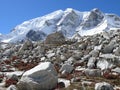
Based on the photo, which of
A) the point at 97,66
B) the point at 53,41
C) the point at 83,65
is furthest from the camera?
the point at 53,41

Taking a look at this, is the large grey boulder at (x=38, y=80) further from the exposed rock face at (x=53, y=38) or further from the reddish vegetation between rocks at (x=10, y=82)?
the exposed rock face at (x=53, y=38)

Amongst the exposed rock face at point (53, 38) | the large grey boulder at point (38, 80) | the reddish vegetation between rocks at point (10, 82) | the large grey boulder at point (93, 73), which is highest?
the exposed rock face at point (53, 38)

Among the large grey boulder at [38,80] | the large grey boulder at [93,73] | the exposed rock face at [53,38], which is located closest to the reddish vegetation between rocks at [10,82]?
the large grey boulder at [38,80]

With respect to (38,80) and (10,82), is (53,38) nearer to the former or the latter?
(10,82)

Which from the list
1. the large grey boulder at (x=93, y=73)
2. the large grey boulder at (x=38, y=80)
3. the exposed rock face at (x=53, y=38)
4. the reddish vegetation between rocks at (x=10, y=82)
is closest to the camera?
the large grey boulder at (x=38, y=80)

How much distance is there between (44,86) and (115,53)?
48.2ft

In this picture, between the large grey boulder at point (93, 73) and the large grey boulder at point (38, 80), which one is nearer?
the large grey boulder at point (38, 80)

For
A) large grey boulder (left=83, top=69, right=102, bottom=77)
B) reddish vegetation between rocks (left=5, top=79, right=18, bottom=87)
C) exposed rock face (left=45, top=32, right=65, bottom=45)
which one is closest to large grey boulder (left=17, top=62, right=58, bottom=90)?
reddish vegetation between rocks (left=5, top=79, right=18, bottom=87)

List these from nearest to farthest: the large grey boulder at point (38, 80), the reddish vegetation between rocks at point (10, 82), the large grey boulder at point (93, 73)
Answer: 1. the large grey boulder at point (38, 80)
2. the reddish vegetation between rocks at point (10, 82)
3. the large grey boulder at point (93, 73)

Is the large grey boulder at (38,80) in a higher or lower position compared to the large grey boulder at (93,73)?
lower

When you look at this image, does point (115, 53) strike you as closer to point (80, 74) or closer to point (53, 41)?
point (80, 74)

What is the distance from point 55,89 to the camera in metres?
22.5

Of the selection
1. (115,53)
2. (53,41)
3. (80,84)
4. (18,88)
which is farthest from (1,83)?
(53,41)

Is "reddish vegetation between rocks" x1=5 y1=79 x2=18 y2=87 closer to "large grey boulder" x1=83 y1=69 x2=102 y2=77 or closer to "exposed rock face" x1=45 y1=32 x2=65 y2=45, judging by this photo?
"large grey boulder" x1=83 y1=69 x2=102 y2=77
